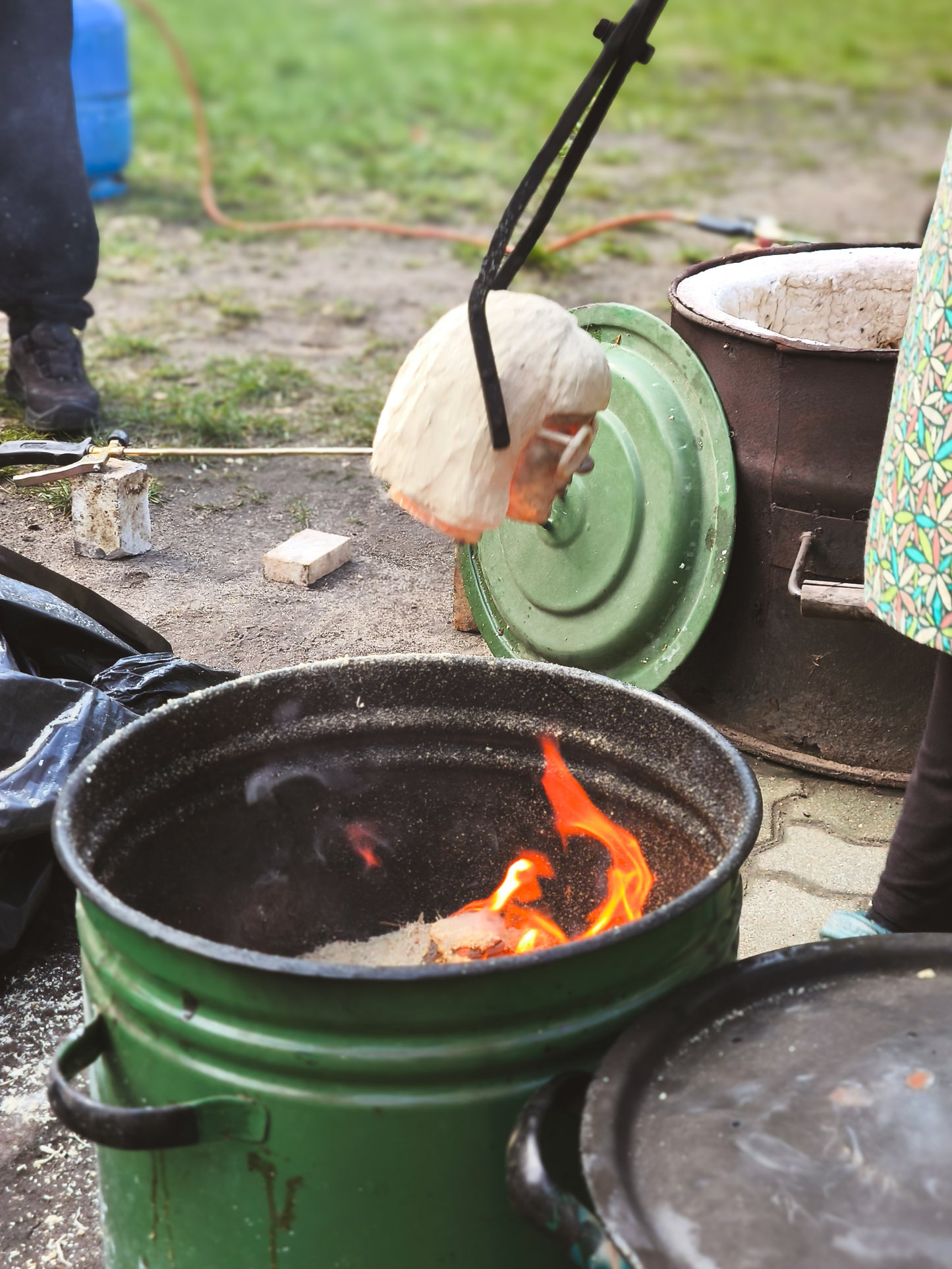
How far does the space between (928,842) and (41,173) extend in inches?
127

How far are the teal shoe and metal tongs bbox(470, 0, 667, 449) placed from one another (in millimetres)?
1068

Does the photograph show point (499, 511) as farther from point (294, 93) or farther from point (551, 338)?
point (294, 93)

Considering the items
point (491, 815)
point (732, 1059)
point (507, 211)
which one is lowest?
point (491, 815)

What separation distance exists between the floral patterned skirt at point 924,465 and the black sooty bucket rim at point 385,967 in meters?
0.27

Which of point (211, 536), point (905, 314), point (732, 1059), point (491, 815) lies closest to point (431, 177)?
point (211, 536)

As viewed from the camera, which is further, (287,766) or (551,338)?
(287,766)

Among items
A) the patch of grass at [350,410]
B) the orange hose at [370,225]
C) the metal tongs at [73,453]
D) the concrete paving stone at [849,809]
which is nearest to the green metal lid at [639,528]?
the concrete paving stone at [849,809]

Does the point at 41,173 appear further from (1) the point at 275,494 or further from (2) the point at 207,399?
→ (1) the point at 275,494

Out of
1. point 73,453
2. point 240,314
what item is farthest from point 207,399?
point 73,453

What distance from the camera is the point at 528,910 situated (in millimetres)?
1833

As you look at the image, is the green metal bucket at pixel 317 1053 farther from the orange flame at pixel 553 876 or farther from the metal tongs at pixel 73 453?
the metal tongs at pixel 73 453

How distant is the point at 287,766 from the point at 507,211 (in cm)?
81

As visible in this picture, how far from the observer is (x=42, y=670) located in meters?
2.54

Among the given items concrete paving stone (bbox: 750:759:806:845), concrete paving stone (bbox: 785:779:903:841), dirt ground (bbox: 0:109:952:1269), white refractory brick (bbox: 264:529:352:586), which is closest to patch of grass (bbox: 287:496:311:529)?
dirt ground (bbox: 0:109:952:1269)
